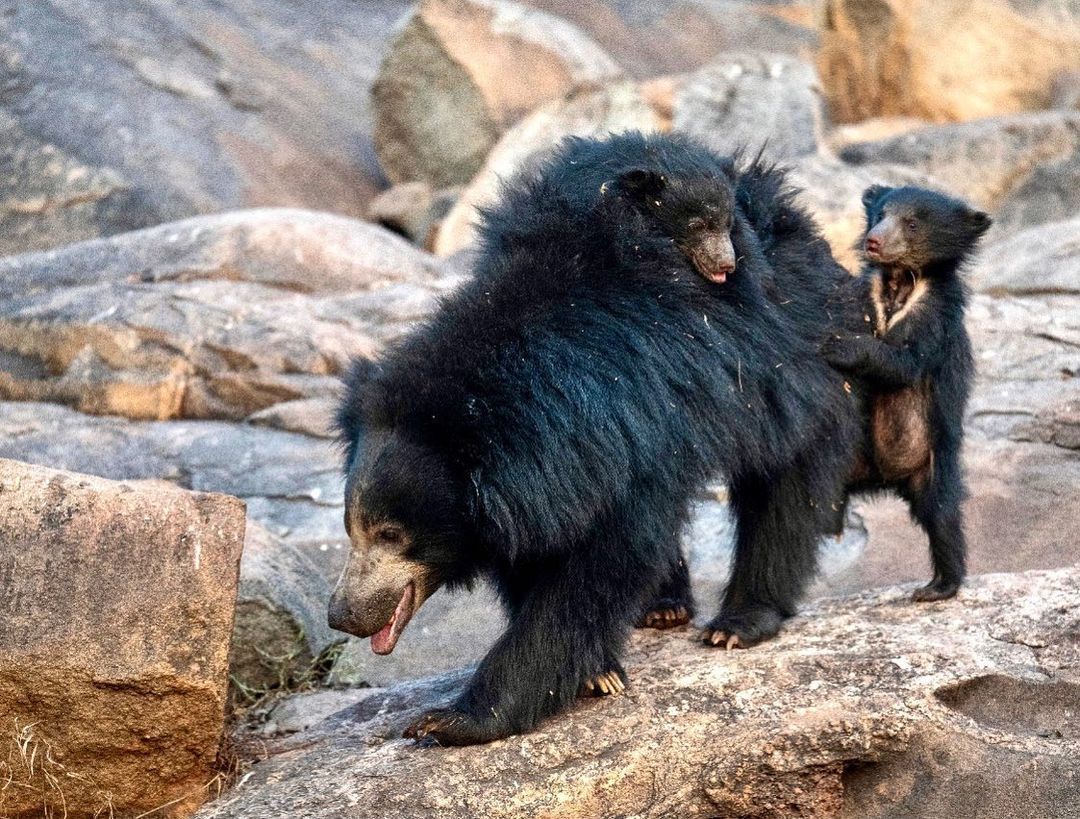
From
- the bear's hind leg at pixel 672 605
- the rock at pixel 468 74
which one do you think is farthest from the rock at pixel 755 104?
the bear's hind leg at pixel 672 605

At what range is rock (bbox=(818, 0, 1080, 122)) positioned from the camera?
1295cm

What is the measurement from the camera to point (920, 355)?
12.9ft

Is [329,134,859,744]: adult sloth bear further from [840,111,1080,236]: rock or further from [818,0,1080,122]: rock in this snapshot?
[818,0,1080,122]: rock

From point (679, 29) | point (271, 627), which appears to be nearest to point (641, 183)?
point (271, 627)

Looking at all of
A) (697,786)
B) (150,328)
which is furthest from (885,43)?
(697,786)

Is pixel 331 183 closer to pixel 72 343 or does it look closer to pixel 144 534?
pixel 72 343

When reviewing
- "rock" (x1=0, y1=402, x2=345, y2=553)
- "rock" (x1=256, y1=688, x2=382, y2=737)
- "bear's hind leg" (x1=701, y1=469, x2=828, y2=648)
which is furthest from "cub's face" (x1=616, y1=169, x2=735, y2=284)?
"rock" (x1=0, y1=402, x2=345, y2=553)

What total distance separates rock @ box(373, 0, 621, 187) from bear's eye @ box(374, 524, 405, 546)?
9.22 m

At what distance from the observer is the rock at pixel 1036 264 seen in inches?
294

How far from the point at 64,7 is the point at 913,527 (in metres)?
8.85

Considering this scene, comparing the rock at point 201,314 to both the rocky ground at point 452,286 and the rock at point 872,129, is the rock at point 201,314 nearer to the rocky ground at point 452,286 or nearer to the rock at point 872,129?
the rocky ground at point 452,286

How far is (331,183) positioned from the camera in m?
12.5

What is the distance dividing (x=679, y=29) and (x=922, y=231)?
39.3ft

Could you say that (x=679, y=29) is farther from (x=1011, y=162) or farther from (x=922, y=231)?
(x=922, y=231)
